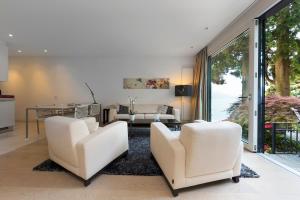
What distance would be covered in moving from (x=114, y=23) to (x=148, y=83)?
3.35m

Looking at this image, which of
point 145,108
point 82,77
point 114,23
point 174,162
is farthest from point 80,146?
point 82,77

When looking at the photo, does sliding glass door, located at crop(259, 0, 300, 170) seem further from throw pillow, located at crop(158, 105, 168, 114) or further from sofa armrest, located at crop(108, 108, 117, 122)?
sofa armrest, located at crop(108, 108, 117, 122)

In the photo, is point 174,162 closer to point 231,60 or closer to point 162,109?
point 231,60

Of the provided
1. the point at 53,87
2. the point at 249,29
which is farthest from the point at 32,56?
the point at 249,29

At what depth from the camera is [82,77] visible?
731cm

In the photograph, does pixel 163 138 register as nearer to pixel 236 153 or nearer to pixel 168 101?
pixel 236 153

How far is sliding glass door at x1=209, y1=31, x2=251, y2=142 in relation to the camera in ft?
13.0

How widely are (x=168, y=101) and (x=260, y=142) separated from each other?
13.0 feet

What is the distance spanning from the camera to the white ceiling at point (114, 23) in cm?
324

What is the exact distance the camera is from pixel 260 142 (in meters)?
3.51

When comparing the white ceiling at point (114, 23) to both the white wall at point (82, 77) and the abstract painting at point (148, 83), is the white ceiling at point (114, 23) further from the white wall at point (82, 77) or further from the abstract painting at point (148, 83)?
the abstract painting at point (148, 83)

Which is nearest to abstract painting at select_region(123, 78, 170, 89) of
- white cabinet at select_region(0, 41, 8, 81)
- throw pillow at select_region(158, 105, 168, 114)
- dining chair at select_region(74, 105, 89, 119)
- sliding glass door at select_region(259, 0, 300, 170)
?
throw pillow at select_region(158, 105, 168, 114)

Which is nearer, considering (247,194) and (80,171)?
(247,194)

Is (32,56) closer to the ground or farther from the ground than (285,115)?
farther from the ground
